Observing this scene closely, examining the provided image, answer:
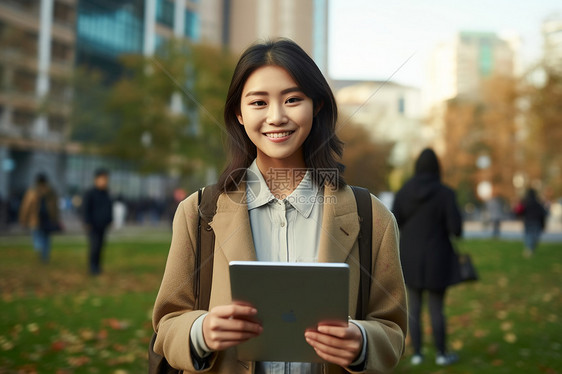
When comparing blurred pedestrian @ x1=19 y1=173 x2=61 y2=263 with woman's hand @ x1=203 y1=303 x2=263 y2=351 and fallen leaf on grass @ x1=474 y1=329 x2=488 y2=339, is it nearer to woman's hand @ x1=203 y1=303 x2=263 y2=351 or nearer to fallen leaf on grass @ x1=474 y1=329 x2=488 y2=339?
fallen leaf on grass @ x1=474 y1=329 x2=488 y2=339

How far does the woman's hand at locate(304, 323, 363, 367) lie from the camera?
5.18 ft

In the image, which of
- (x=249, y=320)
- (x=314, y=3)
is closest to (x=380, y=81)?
(x=314, y=3)

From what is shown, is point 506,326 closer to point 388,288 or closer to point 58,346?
point 58,346

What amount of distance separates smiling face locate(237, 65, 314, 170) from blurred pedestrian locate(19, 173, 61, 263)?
37.3 feet

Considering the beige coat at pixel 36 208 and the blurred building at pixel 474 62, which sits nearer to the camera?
the blurred building at pixel 474 62

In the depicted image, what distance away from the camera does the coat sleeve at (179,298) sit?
5.79 ft

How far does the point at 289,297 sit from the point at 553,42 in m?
20.5

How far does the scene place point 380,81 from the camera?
212 cm

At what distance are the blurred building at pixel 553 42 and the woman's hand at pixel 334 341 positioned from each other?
19829 millimetres

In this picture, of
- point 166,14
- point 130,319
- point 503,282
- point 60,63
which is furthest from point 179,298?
point 60,63

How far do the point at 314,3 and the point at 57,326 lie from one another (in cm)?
572

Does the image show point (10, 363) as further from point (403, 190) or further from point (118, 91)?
point (118, 91)

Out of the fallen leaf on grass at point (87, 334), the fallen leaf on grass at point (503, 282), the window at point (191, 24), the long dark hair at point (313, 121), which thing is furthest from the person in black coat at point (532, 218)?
the window at point (191, 24)

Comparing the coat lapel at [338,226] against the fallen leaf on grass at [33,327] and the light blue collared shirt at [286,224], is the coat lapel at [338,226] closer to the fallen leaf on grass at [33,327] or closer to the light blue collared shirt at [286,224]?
the light blue collared shirt at [286,224]
